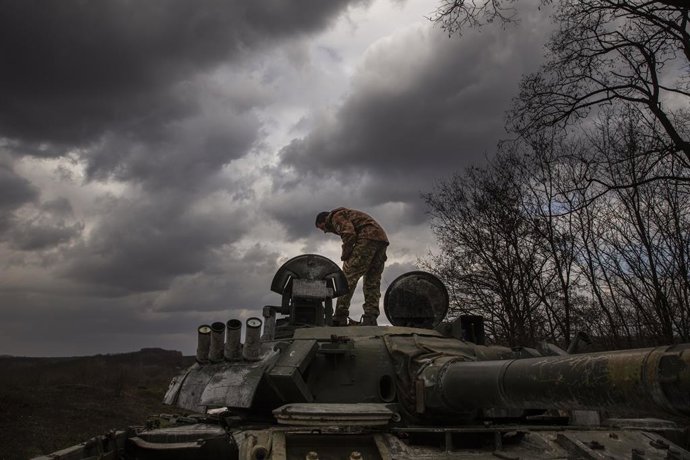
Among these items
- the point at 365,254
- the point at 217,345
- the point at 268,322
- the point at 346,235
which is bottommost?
the point at 217,345

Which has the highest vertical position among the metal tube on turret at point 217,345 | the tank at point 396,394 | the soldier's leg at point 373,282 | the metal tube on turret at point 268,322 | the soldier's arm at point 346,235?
the soldier's arm at point 346,235

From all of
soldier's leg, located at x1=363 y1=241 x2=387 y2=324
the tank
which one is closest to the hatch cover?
the tank

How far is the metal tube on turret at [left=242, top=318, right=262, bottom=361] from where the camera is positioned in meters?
7.75

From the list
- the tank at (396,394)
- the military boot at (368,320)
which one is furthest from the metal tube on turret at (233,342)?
the military boot at (368,320)

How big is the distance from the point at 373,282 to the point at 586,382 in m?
7.24

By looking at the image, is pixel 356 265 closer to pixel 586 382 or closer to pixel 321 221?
pixel 321 221

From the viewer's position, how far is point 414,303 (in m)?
9.62

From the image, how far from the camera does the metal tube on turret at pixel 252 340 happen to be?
7750 mm

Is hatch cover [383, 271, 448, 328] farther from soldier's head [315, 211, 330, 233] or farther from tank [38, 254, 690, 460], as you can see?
soldier's head [315, 211, 330, 233]

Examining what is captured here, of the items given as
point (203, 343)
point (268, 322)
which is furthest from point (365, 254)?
point (203, 343)

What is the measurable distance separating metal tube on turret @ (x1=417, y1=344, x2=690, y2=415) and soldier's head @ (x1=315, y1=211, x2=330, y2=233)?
20.5 feet

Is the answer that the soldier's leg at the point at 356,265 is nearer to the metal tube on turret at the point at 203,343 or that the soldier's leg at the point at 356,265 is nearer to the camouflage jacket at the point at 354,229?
the camouflage jacket at the point at 354,229

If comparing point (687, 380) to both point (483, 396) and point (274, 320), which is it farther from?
point (274, 320)

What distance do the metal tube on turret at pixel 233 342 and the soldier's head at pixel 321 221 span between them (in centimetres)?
423
